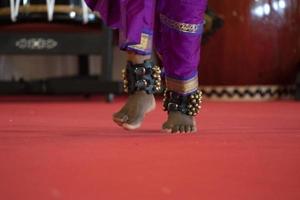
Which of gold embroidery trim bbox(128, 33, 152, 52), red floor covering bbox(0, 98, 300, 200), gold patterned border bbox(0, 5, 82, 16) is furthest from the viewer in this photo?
gold patterned border bbox(0, 5, 82, 16)

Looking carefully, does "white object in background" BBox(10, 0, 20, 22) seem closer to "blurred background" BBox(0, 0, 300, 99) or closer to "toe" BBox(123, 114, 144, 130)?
"blurred background" BBox(0, 0, 300, 99)

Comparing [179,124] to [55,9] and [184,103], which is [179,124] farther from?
[55,9]

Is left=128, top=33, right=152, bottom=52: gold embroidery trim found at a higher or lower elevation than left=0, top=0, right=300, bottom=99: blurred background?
higher

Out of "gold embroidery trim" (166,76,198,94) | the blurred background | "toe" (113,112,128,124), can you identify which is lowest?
the blurred background

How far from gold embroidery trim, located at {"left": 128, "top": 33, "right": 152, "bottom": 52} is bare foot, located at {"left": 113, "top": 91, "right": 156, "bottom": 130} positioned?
0.11 m

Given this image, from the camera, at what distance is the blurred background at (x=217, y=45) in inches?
120

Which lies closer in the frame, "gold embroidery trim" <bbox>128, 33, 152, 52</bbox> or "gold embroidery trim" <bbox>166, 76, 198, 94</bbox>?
"gold embroidery trim" <bbox>128, 33, 152, 52</bbox>

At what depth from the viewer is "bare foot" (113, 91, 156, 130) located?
5.23 feet

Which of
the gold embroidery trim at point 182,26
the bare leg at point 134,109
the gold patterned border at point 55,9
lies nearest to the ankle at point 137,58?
the bare leg at point 134,109

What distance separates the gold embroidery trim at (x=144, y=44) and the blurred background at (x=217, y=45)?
57.0 inches

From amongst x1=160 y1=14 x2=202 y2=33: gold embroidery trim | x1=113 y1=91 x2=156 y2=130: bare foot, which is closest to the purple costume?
x1=160 y1=14 x2=202 y2=33: gold embroidery trim

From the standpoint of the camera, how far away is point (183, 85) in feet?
5.49

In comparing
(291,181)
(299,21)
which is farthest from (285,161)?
(299,21)

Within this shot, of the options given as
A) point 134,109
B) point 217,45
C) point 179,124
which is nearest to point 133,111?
point 134,109
